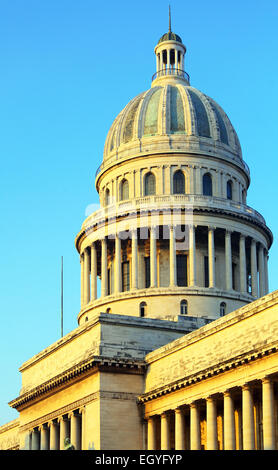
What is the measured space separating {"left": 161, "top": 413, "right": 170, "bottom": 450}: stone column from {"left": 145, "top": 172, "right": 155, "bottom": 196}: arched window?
95.9 ft

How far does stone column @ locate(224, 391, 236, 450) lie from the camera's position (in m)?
59.7

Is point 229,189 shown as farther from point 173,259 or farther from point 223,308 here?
point 223,308

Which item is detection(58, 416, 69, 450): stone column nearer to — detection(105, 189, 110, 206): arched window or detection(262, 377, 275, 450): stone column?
detection(262, 377, 275, 450): stone column

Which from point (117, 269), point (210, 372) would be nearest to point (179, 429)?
point (210, 372)

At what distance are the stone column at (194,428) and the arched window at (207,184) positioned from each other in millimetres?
31594

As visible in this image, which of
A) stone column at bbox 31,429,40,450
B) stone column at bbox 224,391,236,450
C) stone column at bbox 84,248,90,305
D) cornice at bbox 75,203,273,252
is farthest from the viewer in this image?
stone column at bbox 84,248,90,305

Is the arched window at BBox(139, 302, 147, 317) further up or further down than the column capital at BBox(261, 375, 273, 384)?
further up

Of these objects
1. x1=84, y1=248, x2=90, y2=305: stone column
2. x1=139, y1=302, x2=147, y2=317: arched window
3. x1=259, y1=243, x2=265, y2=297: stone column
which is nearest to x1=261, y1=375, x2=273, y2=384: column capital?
x1=139, y1=302, x2=147, y2=317: arched window

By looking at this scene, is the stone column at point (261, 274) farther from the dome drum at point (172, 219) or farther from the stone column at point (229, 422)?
the stone column at point (229, 422)

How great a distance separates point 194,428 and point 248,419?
6.69m

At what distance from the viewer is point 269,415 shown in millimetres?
55625

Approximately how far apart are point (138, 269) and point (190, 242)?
17.6 ft

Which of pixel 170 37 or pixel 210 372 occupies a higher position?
pixel 170 37

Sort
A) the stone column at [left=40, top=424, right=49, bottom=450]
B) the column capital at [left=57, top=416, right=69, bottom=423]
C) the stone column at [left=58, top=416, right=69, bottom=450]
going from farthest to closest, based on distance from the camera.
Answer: the stone column at [left=40, top=424, right=49, bottom=450], the column capital at [left=57, top=416, right=69, bottom=423], the stone column at [left=58, top=416, right=69, bottom=450]
